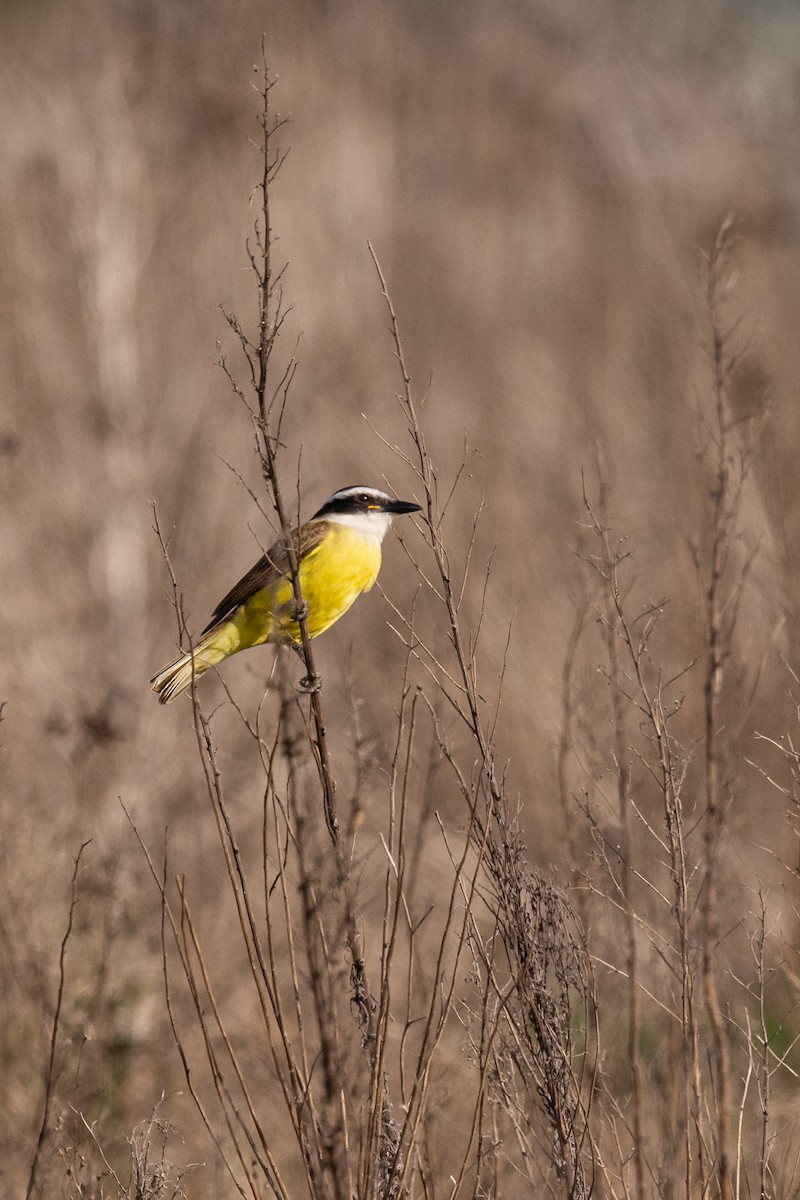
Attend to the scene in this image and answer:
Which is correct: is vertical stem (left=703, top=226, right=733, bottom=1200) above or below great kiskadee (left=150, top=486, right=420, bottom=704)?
below

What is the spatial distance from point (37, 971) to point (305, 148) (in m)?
12.8

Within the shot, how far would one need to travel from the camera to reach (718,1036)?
90.4 inches

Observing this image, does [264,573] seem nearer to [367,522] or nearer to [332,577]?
[332,577]

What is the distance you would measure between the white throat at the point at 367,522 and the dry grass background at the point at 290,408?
2.18ft

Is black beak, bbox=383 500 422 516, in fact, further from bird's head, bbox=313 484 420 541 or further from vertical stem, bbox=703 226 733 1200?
vertical stem, bbox=703 226 733 1200

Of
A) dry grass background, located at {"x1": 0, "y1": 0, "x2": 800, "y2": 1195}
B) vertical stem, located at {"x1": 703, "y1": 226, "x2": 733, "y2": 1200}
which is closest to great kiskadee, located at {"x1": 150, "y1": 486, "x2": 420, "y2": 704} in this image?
dry grass background, located at {"x1": 0, "y1": 0, "x2": 800, "y2": 1195}

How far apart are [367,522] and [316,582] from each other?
0.35 meters

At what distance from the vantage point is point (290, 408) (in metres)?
11.1

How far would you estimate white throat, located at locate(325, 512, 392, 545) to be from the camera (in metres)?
4.29

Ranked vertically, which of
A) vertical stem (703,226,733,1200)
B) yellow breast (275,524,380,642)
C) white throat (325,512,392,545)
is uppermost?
white throat (325,512,392,545)

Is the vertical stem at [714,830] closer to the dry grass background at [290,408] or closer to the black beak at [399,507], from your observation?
the dry grass background at [290,408]

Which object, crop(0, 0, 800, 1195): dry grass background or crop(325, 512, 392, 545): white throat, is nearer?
crop(325, 512, 392, 545): white throat

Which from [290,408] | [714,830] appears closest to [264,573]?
[714,830]

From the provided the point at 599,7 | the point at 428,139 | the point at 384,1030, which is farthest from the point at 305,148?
the point at 384,1030
